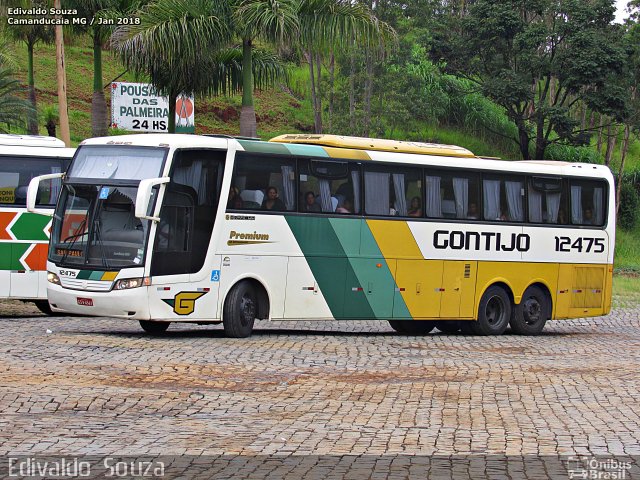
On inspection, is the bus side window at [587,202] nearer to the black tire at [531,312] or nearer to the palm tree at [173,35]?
the black tire at [531,312]

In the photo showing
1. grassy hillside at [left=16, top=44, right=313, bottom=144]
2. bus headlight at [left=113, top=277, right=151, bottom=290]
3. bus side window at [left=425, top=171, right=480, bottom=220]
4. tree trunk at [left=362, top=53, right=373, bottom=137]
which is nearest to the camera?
bus headlight at [left=113, top=277, right=151, bottom=290]

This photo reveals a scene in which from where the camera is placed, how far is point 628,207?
58844 mm

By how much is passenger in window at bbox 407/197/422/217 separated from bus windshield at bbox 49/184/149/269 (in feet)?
18.4

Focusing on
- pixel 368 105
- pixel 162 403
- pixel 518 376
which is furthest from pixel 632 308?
pixel 162 403

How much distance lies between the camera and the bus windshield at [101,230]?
17.5 m

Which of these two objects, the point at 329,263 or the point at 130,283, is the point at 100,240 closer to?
the point at 130,283

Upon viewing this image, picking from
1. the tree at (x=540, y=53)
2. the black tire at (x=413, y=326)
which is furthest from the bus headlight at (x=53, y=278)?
the tree at (x=540, y=53)

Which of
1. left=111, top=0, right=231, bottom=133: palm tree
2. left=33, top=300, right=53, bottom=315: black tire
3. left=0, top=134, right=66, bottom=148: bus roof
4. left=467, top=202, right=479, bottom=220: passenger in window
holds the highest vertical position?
left=111, top=0, right=231, bottom=133: palm tree

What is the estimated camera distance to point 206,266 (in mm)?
18109

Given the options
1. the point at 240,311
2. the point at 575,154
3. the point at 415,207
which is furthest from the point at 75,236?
the point at 575,154

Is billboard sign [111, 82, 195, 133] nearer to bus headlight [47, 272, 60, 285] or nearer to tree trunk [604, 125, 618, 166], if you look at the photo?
bus headlight [47, 272, 60, 285]

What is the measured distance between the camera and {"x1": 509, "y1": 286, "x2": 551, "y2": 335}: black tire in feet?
74.7

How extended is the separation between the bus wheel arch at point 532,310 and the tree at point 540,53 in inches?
910

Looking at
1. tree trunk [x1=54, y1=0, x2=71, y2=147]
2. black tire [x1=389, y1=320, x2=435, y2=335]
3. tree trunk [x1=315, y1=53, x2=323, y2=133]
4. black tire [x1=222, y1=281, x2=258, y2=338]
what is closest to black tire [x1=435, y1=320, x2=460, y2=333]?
black tire [x1=389, y1=320, x2=435, y2=335]
